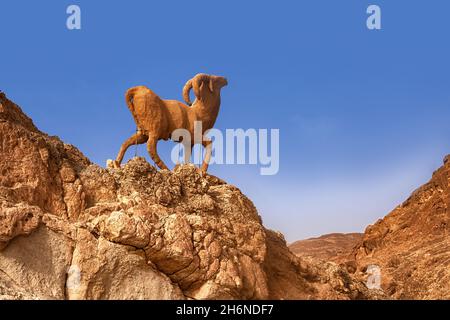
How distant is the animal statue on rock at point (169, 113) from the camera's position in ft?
51.8

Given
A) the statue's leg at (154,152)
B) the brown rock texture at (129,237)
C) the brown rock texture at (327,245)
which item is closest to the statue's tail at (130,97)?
the statue's leg at (154,152)

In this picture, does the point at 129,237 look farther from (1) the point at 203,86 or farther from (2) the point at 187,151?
(1) the point at 203,86

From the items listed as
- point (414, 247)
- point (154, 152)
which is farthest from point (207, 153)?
point (414, 247)

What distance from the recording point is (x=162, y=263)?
9.72 metres

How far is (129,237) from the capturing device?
9.45 metres

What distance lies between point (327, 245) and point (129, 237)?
36.2 metres

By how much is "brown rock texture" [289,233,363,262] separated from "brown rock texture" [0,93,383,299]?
26811 mm

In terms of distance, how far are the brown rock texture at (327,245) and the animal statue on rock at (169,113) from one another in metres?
23.1

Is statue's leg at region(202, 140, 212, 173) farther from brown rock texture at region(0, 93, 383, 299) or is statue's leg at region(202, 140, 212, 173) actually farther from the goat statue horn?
brown rock texture at region(0, 93, 383, 299)

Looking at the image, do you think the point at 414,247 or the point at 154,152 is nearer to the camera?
the point at 154,152

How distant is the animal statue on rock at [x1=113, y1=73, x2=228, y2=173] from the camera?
51.8 feet

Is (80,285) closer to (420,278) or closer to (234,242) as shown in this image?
(234,242)

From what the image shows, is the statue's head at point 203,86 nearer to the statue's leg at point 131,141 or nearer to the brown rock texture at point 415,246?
the statue's leg at point 131,141

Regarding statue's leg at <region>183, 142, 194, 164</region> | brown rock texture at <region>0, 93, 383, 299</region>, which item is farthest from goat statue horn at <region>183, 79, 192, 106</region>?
brown rock texture at <region>0, 93, 383, 299</region>
